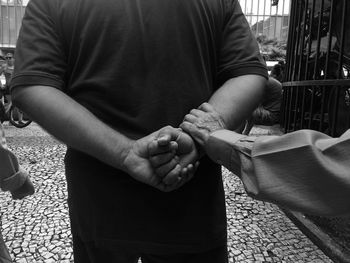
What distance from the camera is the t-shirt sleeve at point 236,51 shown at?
1.44 meters

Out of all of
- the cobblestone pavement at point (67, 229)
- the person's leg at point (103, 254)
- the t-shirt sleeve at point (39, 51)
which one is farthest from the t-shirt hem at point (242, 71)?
the cobblestone pavement at point (67, 229)

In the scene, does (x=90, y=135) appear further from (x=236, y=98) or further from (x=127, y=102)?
(x=236, y=98)

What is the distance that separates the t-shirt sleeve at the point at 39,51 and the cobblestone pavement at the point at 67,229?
6.16ft

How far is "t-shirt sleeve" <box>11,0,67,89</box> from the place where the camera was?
130 cm

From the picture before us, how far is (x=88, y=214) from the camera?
1.40 m

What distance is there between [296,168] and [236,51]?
0.58 m

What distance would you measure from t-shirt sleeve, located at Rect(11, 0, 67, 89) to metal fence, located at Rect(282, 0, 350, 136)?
2.45 m

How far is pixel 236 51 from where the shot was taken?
1.46 m

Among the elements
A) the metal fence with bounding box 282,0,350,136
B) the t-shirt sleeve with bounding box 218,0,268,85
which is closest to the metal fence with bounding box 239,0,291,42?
the metal fence with bounding box 282,0,350,136

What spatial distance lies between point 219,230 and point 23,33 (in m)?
0.93

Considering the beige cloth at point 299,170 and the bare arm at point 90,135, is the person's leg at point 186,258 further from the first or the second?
the beige cloth at point 299,170

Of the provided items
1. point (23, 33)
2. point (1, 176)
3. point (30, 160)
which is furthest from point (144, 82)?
point (30, 160)

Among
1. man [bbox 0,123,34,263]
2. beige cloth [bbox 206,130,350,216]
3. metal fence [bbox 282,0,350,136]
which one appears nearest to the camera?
beige cloth [bbox 206,130,350,216]

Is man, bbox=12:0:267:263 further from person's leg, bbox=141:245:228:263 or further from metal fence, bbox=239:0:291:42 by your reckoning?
metal fence, bbox=239:0:291:42
